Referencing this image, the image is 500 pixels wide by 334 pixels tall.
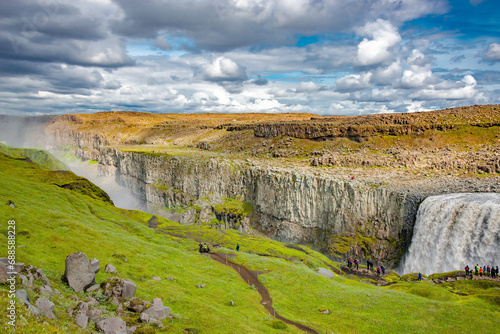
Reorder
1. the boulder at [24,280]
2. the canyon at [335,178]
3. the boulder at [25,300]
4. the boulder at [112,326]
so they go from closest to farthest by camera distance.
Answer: the boulder at [25,300] < the boulder at [112,326] < the boulder at [24,280] < the canyon at [335,178]

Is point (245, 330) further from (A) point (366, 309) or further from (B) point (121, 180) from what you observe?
(B) point (121, 180)

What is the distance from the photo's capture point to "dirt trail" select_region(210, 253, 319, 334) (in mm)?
30075

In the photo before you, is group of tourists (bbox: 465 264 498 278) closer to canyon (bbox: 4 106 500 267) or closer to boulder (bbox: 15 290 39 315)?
canyon (bbox: 4 106 500 267)

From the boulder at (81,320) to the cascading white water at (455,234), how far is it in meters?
66.8

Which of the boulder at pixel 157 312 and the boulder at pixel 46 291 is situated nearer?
the boulder at pixel 46 291

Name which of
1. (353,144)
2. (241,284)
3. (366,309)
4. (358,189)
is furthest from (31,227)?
(353,144)

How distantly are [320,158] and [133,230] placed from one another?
260 feet

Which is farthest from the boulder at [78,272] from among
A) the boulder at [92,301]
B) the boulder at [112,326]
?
the boulder at [112,326]

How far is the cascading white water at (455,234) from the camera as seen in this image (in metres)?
57.3

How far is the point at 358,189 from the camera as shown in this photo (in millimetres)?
86062

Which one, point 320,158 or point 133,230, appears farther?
point 320,158

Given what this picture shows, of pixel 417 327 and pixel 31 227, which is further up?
pixel 31 227

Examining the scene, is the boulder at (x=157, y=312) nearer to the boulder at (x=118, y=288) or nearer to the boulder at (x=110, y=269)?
the boulder at (x=118, y=288)

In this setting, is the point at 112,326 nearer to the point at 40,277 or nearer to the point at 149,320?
the point at 149,320
